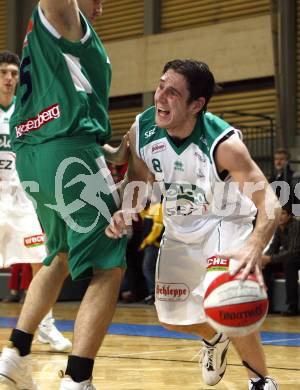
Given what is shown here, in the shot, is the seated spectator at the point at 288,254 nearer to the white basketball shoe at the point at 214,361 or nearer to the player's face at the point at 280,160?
the player's face at the point at 280,160

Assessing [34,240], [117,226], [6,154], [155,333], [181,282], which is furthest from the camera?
[155,333]

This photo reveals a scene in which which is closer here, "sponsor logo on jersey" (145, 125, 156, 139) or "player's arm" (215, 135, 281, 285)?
"player's arm" (215, 135, 281, 285)

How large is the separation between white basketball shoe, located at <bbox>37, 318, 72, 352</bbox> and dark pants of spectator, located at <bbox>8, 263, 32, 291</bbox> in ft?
17.7

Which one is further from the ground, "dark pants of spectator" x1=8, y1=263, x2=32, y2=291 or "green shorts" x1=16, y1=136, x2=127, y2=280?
"green shorts" x1=16, y1=136, x2=127, y2=280

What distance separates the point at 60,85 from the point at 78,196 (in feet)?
1.72

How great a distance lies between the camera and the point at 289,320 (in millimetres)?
9180

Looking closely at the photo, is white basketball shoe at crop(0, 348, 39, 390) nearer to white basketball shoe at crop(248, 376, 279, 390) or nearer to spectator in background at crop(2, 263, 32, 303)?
white basketball shoe at crop(248, 376, 279, 390)

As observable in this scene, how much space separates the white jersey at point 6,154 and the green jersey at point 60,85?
2805 millimetres

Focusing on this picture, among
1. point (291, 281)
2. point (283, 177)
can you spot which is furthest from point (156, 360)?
point (283, 177)

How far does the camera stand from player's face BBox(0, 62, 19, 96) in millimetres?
6641

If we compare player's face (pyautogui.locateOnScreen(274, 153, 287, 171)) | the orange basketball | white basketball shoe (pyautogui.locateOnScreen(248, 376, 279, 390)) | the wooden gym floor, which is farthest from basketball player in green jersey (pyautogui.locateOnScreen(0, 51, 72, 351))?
player's face (pyautogui.locateOnScreen(274, 153, 287, 171))

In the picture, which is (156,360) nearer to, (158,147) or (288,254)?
(158,147)

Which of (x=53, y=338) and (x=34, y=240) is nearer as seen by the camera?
(x=53, y=338)

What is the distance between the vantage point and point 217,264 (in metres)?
3.89
